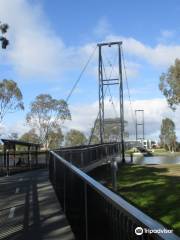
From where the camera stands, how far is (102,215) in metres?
6.69

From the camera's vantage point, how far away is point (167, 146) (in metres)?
164

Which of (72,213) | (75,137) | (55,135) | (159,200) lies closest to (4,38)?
(159,200)

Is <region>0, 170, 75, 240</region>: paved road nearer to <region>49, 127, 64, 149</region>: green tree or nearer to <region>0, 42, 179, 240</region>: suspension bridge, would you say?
<region>0, 42, 179, 240</region>: suspension bridge

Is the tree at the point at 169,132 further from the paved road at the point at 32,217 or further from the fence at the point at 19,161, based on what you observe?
the paved road at the point at 32,217

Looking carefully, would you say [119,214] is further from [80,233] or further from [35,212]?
[35,212]

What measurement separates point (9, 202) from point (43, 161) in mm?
33979

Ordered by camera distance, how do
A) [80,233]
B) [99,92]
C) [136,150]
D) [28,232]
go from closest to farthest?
[80,233] < [28,232] < [99,92] < [136,150]

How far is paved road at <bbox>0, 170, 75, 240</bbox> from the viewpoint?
429 inches

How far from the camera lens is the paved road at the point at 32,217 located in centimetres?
1091

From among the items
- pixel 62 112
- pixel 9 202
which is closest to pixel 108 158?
pixel 9 202

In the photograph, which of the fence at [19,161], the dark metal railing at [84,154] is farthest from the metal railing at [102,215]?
the fence at [19,161]

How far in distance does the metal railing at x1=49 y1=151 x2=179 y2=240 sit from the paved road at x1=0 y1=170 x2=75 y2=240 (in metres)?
0.74

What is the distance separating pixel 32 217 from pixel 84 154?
602 inches

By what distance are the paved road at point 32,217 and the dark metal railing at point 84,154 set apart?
4266 mm
